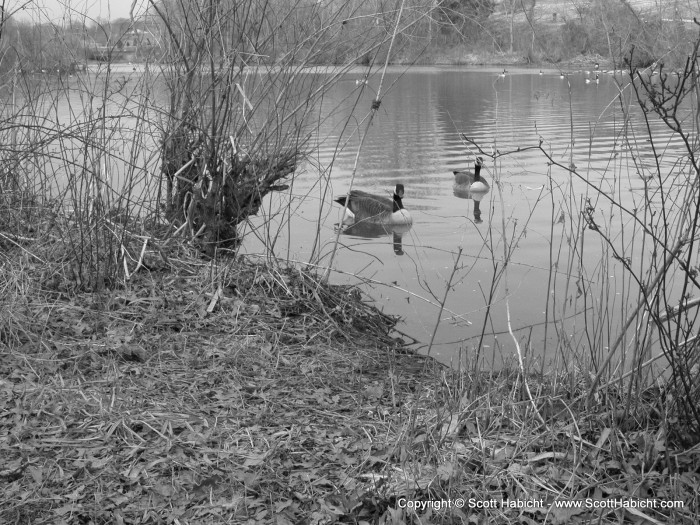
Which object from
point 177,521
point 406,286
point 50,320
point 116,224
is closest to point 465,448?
point 177,521

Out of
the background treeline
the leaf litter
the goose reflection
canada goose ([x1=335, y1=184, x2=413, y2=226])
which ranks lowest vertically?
the goose reflection

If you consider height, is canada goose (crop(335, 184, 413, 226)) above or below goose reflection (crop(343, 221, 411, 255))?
above

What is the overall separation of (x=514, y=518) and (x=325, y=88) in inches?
134

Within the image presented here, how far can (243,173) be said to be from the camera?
536 cm

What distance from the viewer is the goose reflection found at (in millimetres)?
7852

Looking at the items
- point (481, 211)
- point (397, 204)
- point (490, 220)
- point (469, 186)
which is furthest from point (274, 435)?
point (469, 186)

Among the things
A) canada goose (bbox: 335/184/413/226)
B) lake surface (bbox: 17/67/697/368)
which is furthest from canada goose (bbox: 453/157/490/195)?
canada goose (bbox: 335/184/413/226)

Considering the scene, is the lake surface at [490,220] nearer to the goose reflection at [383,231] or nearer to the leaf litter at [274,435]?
the goose reflection at [383,231]

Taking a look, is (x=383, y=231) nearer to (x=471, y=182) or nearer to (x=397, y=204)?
(x=397, y=204)

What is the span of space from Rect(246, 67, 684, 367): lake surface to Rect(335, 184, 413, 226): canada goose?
22 cm

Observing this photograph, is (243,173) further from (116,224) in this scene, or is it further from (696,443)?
(696,443)

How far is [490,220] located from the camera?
3475 mm

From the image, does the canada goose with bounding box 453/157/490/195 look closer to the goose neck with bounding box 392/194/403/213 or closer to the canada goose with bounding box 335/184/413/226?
the canada goose with bounding box 335/184/413/226

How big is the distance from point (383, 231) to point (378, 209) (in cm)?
57
